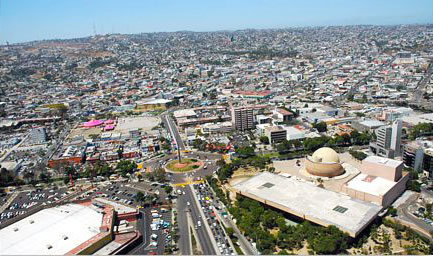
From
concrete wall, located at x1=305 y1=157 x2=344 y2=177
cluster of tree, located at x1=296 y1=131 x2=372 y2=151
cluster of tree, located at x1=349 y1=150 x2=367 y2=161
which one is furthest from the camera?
cluster of tree, located at x1=296 y1=131 x2=372 y2=151

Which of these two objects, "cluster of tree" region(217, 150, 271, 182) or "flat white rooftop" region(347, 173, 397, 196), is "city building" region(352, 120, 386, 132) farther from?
"flat white rooftop" region(347, 173, 397, 196)

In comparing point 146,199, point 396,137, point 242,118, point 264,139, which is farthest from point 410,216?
point 242,118

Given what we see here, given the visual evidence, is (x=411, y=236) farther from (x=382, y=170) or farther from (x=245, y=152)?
(x=245, y=152)

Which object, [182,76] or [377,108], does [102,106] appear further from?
[377,108]

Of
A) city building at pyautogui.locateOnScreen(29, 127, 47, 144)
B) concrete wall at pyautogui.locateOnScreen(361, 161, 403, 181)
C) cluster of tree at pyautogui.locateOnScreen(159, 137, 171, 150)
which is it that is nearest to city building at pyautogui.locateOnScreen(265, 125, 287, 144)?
cluster of tree at pyautogui.locateOnScreen(159, 137, 171, 150)

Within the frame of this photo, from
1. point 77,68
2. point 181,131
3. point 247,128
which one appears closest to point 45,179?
point 181,131

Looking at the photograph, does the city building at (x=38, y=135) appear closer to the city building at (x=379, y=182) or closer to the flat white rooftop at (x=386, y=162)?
the city building at (x=379, y=182)
